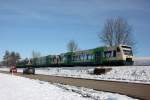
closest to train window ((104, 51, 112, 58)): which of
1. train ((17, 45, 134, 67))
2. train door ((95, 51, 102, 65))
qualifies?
train ((17, 45, 134, 67))

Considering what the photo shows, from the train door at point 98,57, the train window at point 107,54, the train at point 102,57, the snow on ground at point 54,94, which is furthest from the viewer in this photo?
the train door at point 98,57

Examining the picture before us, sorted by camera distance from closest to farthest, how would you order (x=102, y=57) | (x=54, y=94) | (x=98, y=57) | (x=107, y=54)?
(x=54, y=94)
(x=107, y=54)
(x=102, y=57)
(x=98, y=57)

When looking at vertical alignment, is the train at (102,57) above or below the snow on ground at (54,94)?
above

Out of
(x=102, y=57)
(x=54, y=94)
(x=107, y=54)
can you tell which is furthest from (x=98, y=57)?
(x=54, y=94)

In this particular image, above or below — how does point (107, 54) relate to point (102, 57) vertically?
above

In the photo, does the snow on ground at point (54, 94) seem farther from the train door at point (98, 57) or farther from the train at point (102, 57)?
the train door at point (98, 57)

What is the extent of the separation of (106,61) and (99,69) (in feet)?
16.0

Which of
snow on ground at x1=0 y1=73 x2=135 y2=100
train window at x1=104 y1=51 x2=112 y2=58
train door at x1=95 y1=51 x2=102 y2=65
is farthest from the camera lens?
train door at x1=95 y1=51 x2=102 y2=65

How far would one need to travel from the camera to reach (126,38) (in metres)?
72.2

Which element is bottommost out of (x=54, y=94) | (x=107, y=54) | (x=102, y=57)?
(x=54, y=94)

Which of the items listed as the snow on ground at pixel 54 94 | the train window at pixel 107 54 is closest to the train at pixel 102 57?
the train window at pixel 107 54

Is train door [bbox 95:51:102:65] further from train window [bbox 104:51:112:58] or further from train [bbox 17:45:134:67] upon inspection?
train window [bbox 104:51:112:58]

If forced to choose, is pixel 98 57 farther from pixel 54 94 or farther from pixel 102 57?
pixel 54 94

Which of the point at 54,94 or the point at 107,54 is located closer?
the point at 54,94
